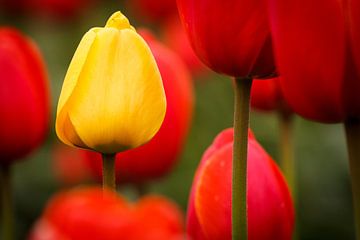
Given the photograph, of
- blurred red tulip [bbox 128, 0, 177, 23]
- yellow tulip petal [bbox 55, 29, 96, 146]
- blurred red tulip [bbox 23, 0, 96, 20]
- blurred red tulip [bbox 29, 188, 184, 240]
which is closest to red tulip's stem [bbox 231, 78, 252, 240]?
yellow tulip petal [bbox 55, 29, 96, 146]

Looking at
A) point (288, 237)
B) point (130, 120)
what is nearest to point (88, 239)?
point (130, 120)

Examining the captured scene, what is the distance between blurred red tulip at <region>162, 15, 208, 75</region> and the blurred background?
117 mm

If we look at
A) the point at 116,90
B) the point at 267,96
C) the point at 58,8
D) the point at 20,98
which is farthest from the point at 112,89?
the point at 58,8

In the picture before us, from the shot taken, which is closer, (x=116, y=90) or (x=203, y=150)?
(x=116, y=90)

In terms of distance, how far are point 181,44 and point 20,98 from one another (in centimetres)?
141

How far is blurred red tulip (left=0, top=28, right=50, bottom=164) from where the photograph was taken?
1283 mm

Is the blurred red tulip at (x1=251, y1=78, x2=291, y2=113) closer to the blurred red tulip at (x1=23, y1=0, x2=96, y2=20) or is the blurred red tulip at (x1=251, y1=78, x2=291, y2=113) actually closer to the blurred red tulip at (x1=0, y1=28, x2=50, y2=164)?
the blurred red tulip at (x1=0, y1=28, x2=50, y2=164)

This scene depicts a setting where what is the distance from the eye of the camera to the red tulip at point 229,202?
1001 mm

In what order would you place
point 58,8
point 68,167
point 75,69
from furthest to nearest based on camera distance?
point 58,8
point 68,167
point 75,69

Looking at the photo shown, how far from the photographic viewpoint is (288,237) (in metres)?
1.02

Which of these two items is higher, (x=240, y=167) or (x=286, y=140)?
(x=240, y=167)

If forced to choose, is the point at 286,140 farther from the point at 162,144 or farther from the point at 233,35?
the point at 233,35

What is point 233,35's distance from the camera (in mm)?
939

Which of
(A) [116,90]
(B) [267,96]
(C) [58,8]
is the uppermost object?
(A) [116,90]
